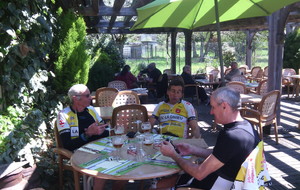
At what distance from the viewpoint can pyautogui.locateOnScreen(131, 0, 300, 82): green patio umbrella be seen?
10.8 ft

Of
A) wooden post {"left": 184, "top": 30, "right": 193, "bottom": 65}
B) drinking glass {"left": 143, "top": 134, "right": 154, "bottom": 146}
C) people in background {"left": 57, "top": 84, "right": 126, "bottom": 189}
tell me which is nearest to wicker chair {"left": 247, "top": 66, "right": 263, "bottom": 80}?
wooden post {"left": 184, "top": 30, "right": 193, "bottom": 65}

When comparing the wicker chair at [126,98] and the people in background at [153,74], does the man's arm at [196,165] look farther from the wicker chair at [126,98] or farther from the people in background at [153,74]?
the people in background at [153,74]

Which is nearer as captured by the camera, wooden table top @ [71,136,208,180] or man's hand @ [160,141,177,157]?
wooden table top @ [71,136,208,180]

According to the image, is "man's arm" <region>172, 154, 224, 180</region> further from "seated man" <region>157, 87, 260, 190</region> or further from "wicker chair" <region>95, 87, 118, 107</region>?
"wicker chair" <region>95, 87, 118, 107</region>

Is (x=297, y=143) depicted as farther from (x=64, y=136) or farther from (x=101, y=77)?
(x=101, y=77)

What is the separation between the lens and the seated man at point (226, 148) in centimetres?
170

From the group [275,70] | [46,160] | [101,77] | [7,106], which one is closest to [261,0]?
[275,70]

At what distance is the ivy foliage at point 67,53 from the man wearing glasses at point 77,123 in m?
2.08

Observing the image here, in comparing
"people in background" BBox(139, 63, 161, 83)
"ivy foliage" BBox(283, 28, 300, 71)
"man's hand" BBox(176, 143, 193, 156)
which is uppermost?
"ivy foliage" BBox(283, 28, 300, 71)

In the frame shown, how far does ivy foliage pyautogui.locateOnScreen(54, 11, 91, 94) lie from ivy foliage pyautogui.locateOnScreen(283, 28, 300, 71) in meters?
8.71

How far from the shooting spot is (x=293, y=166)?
12.1 ft

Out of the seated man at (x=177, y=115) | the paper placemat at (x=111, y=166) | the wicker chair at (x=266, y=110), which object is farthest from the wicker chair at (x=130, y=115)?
the wicker chair at (x=266, y=110)

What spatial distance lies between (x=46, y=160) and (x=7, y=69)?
3.74 ft

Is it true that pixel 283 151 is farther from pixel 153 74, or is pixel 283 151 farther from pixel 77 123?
pixel 153 74
